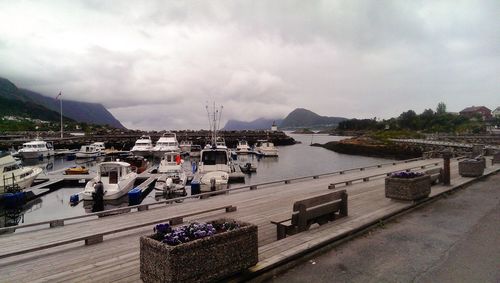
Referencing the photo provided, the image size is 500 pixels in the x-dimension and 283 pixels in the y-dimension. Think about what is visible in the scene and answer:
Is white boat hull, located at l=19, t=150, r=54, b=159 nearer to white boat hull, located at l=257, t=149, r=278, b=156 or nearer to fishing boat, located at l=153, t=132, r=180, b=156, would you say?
fishing boat, located at l=153, t=132, r=180, b=156

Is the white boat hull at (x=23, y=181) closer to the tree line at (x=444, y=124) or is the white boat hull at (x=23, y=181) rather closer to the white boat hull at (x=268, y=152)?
the white boat hull at (x=268, y=152)

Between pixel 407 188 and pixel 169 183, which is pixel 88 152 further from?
pixel 407 188

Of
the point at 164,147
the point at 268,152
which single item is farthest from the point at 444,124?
the point at 164,147

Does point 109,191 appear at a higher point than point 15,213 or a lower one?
higher

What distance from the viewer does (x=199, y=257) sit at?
409 cm

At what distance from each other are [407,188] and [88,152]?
6029cm

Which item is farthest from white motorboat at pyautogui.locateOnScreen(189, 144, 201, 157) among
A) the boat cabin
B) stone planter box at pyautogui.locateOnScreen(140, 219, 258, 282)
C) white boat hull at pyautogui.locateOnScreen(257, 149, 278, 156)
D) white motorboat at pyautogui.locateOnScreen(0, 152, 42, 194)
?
stone planter box at pyautogui.locateOnScreen(140, 219, 258, 282)

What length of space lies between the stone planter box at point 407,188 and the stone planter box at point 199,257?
6.78m

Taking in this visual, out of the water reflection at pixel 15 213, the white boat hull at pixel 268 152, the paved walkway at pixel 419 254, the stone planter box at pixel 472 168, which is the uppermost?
the stone planter box at pixel 472 168

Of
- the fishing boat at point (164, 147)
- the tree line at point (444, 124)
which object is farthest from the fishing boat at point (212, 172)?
the tree line at point (444, 124)

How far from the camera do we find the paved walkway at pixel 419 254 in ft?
16.4

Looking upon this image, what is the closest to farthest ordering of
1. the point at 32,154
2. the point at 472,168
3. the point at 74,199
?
1. the point at 472,168
2. the point at 74,199
3. the point at 32,154

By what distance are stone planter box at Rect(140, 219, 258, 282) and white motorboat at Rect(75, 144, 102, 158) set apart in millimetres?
61201

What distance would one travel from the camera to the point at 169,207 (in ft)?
37.4
